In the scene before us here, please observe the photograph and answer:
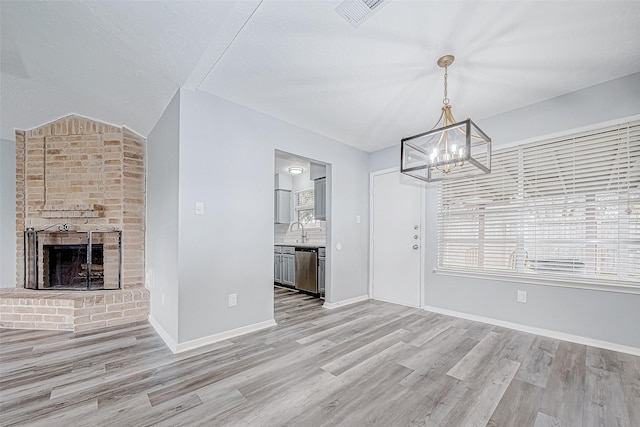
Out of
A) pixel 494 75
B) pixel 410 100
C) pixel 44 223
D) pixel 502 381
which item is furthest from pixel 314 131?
pixel 44 223

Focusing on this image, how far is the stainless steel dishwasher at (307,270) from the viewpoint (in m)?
4.70

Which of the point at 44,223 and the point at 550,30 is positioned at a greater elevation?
the point at 550,30

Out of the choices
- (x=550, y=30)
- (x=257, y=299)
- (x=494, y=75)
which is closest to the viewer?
(x=550, y=30)

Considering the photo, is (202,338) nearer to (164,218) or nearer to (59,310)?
(164,218)

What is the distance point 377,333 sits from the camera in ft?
10.1

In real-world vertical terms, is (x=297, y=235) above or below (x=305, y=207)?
below

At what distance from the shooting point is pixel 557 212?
9.88ft

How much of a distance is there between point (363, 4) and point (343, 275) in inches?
133

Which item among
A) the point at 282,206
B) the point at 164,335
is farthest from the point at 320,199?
the point at 164,335

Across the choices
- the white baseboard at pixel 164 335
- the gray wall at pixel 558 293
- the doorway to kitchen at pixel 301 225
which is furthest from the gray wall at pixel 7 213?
the gray wall at pixel 558 293

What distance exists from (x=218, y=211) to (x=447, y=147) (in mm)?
2183

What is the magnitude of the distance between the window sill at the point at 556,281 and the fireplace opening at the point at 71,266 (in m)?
4.56

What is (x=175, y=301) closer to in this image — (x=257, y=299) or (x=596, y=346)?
(x=257, y=299)

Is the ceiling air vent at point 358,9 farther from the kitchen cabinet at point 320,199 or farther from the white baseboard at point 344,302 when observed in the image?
the white baseboard at point 344,302
